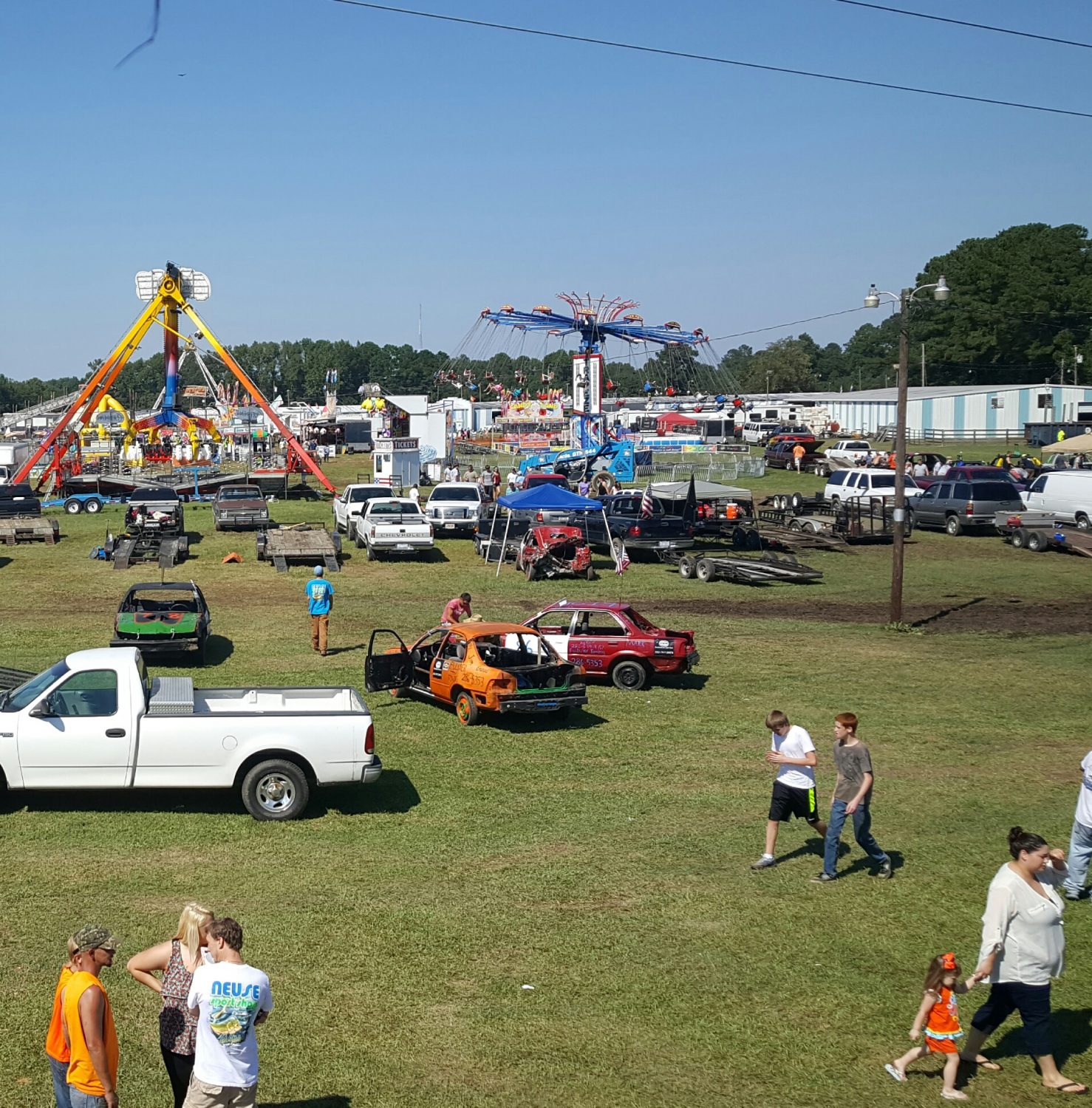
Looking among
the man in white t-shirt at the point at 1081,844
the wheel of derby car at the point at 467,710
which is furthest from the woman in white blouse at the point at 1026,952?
the wheel of derby car at the point at 467,710

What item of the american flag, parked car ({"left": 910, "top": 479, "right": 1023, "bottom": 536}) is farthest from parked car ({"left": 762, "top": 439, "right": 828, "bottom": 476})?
the american flag

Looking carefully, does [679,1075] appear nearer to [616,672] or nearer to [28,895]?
[28,895]

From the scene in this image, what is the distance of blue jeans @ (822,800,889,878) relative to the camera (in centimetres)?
1063

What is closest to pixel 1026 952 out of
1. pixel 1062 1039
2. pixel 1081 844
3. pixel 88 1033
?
pixel 1062 1039

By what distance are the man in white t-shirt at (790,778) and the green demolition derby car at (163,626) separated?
11780 millimetres

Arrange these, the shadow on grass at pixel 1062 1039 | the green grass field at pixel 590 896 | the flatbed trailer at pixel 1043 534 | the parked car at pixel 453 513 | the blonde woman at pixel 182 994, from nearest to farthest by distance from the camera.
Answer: the blonde woman at pixel 182 994 < the green grass field at pixel 590 896 < the shadow on grass at pixel 1062 1039 < the flatbed trailer at pixel 1043 534 < the parked car at pixel 453 513

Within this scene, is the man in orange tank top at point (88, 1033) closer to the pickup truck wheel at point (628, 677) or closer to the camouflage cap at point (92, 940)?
the camouflage cap at point (92, 940)

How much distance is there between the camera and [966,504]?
3931 centimetres

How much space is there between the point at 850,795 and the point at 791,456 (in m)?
53.7

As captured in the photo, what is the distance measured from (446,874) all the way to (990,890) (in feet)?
16.5

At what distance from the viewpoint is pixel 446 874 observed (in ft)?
36.2

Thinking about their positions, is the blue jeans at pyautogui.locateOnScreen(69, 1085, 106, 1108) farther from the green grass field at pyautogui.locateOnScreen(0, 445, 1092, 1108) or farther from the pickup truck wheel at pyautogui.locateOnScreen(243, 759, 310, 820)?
the pickup truck wheel at pyautogui.locateOnScreen(243, 759, 310, 820)

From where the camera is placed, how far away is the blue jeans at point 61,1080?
19.7ft

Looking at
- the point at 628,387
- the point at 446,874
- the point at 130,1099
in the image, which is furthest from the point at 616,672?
the point at 628,387
